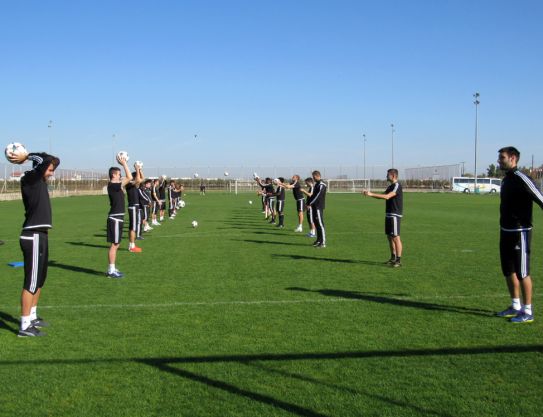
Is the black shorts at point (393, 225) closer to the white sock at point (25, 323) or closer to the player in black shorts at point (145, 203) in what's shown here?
the white sock at point (25, 323)

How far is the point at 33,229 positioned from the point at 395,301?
525 centimetres

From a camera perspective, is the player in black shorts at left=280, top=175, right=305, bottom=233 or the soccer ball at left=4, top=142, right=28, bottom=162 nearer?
the soccer ball at left=4, top=142, right=28, bottom=162

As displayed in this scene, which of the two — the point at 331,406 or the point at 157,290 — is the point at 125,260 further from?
the point at 331,406

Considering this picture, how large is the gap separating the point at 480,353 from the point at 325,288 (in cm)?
373

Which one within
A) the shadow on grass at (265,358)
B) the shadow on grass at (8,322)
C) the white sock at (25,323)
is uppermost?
the white sock at (25,323)

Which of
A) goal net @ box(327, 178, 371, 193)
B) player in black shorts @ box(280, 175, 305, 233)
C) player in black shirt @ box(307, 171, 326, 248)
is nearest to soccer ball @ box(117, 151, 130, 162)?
player in black shirt @ box(307, 171, 326, 248)

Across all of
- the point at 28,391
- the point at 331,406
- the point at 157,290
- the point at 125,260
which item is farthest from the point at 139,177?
the point at 331,406

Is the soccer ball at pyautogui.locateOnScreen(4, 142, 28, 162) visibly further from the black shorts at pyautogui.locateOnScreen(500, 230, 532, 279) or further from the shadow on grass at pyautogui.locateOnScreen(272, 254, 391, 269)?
the shadow on grass at pyautogui.locateOnScreen(272, 254, 391, 269)

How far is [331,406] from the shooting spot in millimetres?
4336

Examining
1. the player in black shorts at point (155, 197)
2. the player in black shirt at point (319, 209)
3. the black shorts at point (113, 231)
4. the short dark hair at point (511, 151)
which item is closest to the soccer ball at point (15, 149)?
the black shorts at point (113, 231)

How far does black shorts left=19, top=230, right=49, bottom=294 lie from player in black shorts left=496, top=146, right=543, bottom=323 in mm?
5939

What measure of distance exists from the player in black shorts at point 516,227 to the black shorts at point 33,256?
5.94m

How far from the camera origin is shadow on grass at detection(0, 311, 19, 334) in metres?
6.62

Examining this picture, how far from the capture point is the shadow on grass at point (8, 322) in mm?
6621
